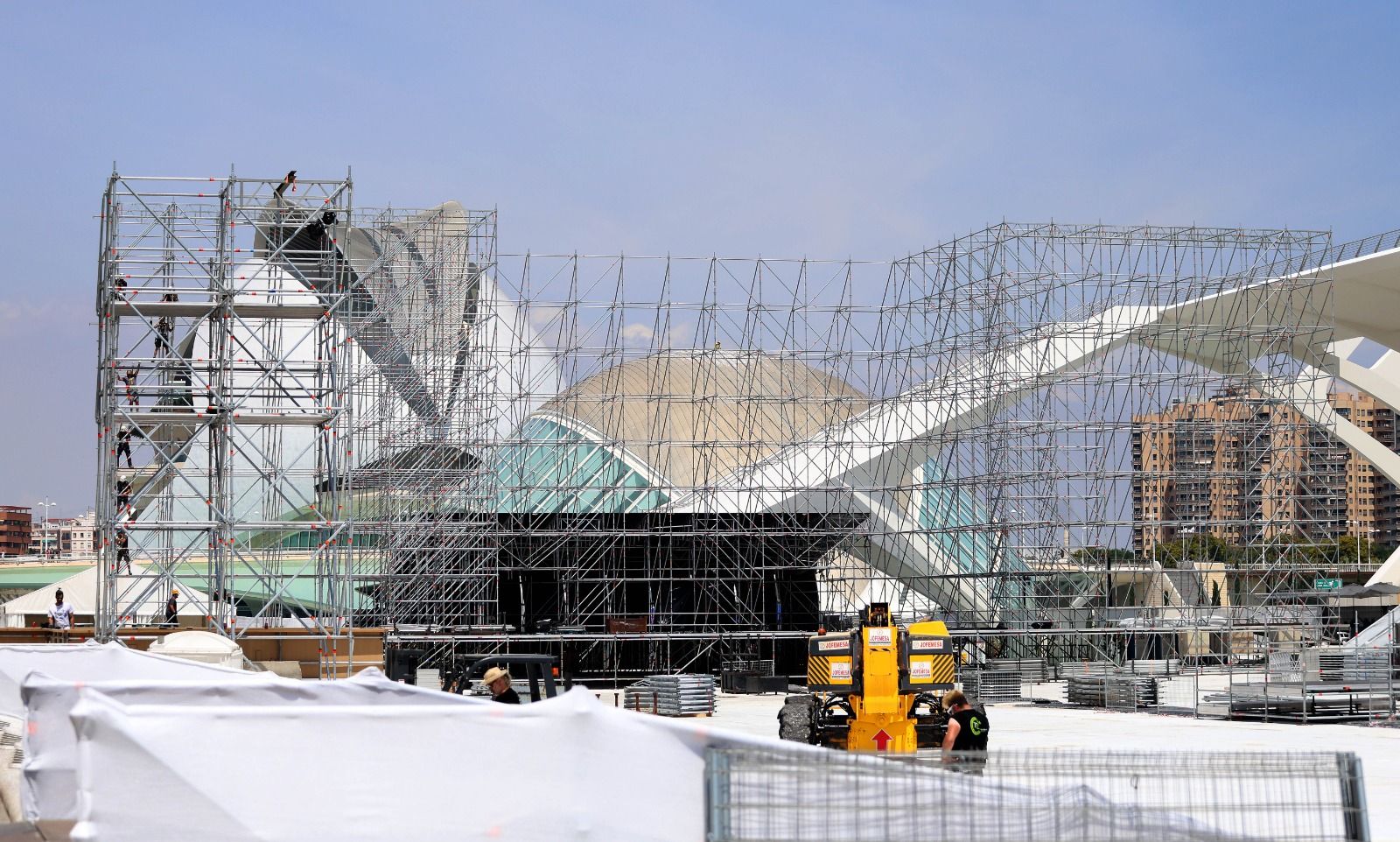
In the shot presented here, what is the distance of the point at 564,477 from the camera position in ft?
145

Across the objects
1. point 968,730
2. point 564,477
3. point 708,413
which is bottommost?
point 968,730

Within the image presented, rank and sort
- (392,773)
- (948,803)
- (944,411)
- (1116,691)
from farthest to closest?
(944,411)
(1116,691)
(392,773)
(948,803)

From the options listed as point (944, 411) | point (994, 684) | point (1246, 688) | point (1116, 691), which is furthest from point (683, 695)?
point (944, 411)

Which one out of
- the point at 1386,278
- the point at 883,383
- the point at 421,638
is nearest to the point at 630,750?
the point at 421,638

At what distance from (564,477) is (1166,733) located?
23052 millimetres

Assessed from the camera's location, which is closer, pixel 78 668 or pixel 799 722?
pixel 78 668

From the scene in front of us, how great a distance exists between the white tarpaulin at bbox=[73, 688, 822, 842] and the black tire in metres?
9.62

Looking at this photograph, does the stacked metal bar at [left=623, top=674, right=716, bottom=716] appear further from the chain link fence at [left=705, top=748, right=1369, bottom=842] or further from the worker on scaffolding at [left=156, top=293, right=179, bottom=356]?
the chain link fence at [left=705, top=748, right=1369, bottom=842]

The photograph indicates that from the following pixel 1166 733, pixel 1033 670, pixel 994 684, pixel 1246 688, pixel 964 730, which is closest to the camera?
pixel 964 730

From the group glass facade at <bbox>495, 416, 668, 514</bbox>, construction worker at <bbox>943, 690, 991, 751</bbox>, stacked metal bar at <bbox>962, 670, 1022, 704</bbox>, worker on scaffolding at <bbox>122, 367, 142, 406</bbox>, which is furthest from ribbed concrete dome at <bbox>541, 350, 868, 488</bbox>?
construction worker at <bbox>943, 690, 991, 751</bbox>

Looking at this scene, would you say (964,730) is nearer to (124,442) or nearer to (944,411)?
(124,442)

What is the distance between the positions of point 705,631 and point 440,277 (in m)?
10.4

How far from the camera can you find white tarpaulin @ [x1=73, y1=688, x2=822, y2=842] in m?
7.06

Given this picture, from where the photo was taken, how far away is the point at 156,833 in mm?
7066
